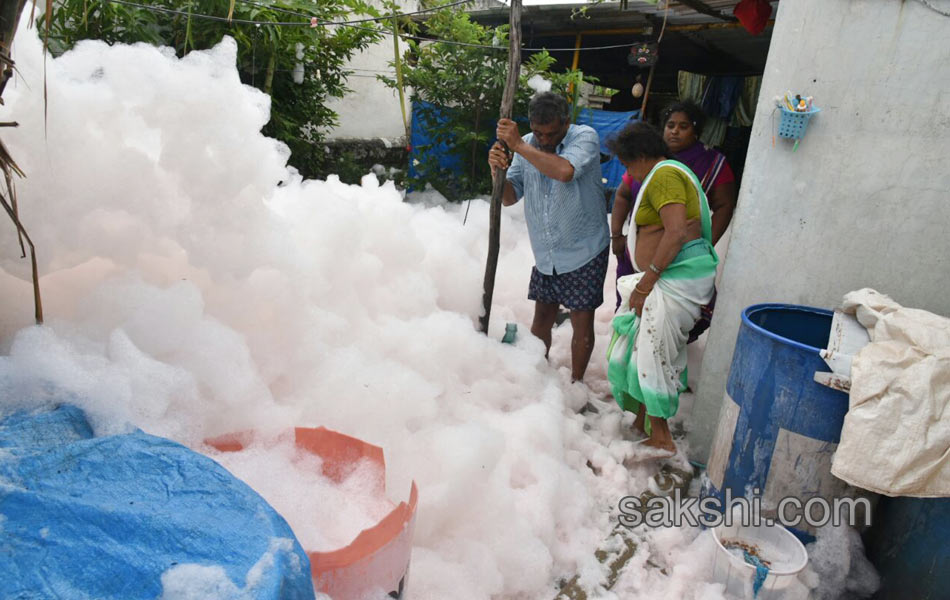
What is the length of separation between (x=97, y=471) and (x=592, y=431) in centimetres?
278

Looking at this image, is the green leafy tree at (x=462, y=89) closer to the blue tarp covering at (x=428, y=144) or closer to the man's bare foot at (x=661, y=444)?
the blue tarp covering at (x=428, y=144)

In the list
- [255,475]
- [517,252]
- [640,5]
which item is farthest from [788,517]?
[640,5]

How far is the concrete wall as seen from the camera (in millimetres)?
2584

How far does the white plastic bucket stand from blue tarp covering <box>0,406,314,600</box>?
1.72 m

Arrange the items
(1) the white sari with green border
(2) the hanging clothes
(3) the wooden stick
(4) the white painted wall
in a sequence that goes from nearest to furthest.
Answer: (1) the white sari with green border, (3) the wooden stick, (2) the hanging clothes, (4) the white painted wall

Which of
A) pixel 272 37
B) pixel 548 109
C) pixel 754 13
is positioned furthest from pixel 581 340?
pixel 272 37

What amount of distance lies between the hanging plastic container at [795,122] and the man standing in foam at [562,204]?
1.12 metres

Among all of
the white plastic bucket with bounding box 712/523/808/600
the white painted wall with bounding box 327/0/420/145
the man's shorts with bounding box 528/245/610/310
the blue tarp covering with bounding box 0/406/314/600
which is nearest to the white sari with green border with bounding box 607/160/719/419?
the man's shorts with bounding box 528/245/610/310

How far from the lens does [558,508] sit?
2.79 meters

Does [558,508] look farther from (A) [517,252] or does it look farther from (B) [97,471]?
(A) [517,252]

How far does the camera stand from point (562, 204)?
150 inches

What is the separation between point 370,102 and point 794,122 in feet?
25.6

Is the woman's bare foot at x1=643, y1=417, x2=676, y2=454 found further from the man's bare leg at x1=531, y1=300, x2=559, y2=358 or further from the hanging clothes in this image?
the hanging clothes

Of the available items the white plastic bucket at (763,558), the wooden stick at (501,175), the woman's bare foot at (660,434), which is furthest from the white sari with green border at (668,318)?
the wooden stick at (501,175)
